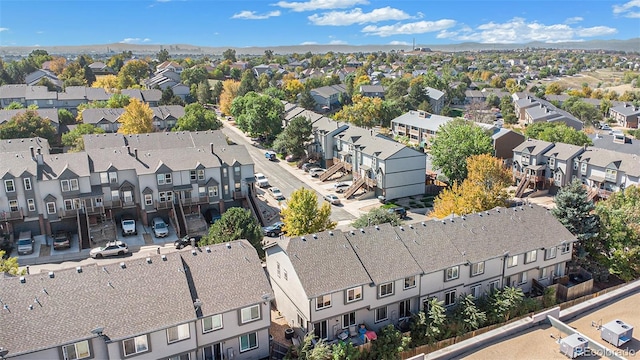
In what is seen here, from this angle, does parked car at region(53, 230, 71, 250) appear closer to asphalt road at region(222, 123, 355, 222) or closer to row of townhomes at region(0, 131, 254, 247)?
row of townhomes at region(0, 131, 254, 247)

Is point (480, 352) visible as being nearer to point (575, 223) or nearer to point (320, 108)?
Result: point (575, 223)

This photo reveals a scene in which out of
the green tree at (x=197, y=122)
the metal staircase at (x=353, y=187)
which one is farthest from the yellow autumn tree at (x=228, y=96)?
the metal staircase at (x=353, y=187)

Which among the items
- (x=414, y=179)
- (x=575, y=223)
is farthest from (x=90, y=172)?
(x=575, y=223)

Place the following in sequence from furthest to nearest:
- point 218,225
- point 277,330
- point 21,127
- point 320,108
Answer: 1. point 320,108
2. point 21,127
3. point 218,225
4. point 277,330

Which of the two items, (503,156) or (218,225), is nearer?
(218,225)

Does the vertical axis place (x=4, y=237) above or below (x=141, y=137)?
below

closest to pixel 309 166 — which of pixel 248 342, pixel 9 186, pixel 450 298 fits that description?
pixel 9 186
